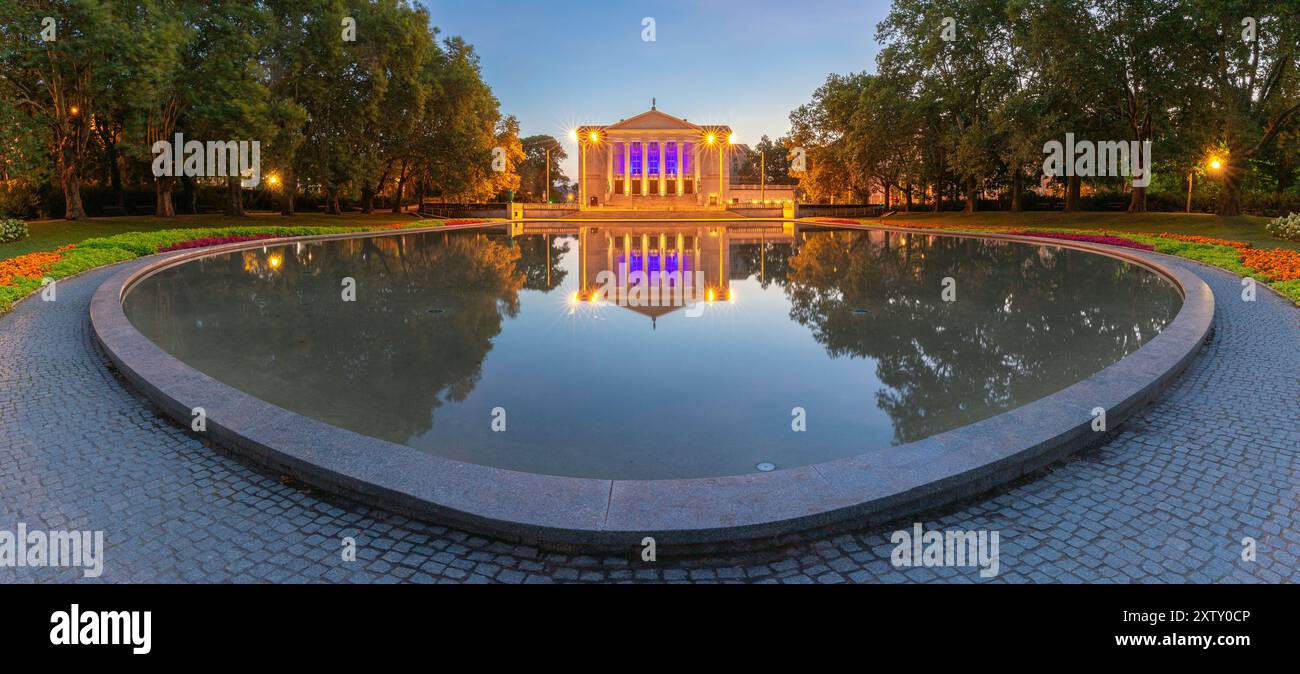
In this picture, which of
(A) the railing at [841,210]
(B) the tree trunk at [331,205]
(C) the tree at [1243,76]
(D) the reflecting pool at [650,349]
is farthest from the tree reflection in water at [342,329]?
(A) the railing at [841,210]

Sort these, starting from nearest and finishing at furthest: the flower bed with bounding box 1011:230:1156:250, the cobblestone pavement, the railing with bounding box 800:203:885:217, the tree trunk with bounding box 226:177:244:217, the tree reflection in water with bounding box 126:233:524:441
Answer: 1. the cobblestone pavement
2. the tree reflection in water with bounding box 126:233:524:441
3. the flower bed with bounding box 1011:230:1156:250
4. the tree trunk with bounding box 226:177:244:217
5. the railing with bounding box 800:203:885:217

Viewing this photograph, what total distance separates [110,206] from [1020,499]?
50.7m

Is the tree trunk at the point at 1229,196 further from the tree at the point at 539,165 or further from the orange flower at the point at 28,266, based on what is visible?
the tree at the point at 539,165

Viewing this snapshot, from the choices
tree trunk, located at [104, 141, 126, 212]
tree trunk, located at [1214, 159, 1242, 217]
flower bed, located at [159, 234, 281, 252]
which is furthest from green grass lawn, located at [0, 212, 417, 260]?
tree trunk, located at [1214, 159, 1242, 217]

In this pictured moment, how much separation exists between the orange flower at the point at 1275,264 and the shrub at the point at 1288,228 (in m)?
7.59

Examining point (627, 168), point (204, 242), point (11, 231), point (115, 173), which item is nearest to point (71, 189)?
point (115, 173)

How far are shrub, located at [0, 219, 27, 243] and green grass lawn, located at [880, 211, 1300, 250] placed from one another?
40797 mm

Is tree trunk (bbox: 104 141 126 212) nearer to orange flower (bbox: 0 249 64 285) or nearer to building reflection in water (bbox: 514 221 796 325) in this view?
orange flower (bbox: 0 249 64 285)

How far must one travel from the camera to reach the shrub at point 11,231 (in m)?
23.2

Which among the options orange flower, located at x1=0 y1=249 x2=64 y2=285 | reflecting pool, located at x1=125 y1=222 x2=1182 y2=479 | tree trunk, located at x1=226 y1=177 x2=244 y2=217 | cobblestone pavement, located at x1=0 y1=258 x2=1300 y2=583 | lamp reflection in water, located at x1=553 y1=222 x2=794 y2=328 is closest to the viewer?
cobblestone pavement, located at x1=0 y1=258 x2=1300 y2=583

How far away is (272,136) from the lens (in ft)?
112

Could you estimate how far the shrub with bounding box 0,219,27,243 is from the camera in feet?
76.1

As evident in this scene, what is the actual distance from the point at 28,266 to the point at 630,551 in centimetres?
1871
